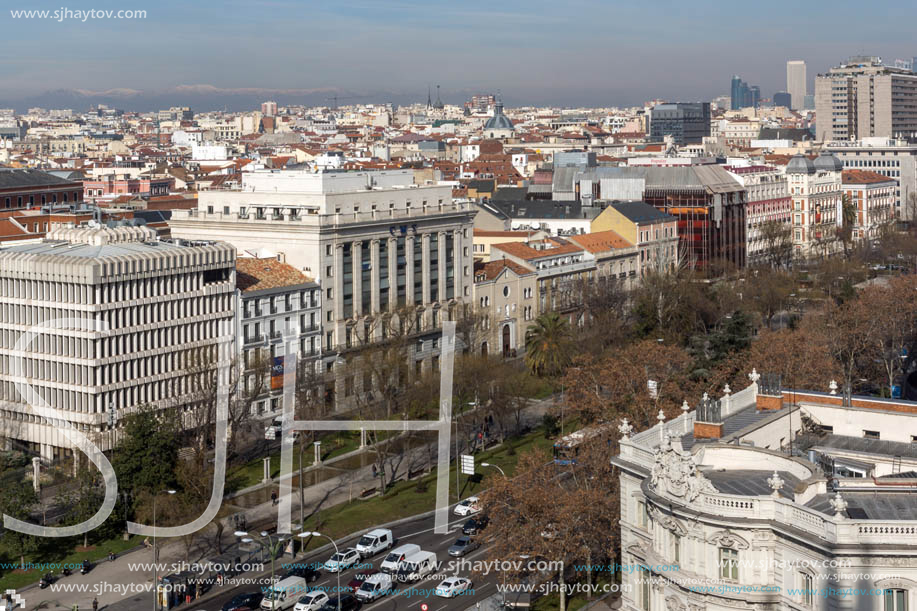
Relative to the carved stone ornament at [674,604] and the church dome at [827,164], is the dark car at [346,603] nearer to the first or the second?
the carved stone ornament at [674,604]

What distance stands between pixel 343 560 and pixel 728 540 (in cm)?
2289

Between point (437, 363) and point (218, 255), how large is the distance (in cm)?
1974

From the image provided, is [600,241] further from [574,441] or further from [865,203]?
[865,203]

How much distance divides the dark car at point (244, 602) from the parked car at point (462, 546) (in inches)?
385

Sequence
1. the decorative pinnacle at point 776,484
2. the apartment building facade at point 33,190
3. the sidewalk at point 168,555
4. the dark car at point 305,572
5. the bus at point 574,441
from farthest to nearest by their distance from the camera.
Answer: the apartment building facade at point 33,190, the bus at point 574,441, the dark car at point 305,572, the sidewalk at point 168,555, the decorative pinnacle at point 776,484

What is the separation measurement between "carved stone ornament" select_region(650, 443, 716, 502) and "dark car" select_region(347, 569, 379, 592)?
57.2ft

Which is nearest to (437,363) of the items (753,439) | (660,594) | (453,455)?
(453,455)

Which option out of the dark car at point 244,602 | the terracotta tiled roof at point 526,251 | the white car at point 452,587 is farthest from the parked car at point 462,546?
the terracotta tiled roof at point 526,251

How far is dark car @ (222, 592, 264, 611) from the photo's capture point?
182ft

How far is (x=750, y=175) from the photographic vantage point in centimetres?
16425

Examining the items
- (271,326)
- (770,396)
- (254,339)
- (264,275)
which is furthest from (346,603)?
Result: (264,275)

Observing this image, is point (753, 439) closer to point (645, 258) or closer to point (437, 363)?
point (437, 363)

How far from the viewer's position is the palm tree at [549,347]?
9812 cm

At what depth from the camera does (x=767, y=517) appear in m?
41.9
